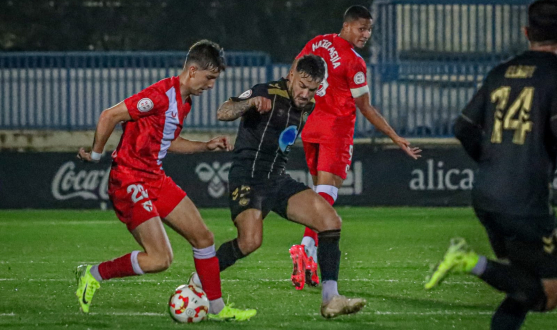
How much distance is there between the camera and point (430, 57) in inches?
692

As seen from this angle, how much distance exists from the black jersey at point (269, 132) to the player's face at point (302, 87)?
0.61 ft

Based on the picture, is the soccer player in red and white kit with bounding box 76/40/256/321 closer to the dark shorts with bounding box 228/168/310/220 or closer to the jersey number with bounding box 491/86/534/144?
the dark shorts with bounding box 228/168/310/220

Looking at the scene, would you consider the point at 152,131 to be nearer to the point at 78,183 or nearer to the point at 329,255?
the point at 329,255

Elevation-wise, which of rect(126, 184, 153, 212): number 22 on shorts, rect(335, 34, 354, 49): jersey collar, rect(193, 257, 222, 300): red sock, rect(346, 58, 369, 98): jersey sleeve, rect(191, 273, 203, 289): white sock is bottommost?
rect(191, 273, 203, 289): white sock

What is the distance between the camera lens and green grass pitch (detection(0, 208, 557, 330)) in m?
5.95

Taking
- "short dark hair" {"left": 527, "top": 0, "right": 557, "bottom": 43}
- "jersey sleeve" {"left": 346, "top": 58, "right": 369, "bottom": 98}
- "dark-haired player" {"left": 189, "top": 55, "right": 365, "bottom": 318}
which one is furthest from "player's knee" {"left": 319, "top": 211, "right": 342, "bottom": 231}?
"short dark hair" {"left": 527, "top": 0, "right": 557, "bottom": 43}

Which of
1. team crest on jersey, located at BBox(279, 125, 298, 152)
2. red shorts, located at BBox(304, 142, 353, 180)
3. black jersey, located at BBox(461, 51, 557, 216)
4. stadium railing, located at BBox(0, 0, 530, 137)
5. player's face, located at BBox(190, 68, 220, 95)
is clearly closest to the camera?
black jersey, located at BBox(461, 51, 557, 216)

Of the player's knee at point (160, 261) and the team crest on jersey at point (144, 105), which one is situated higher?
the team crest on jersey at point (144, 105)

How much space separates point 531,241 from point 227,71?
1198 centimetres

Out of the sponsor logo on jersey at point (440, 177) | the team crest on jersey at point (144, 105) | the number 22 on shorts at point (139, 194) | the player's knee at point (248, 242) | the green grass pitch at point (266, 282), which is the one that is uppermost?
the team crest on jersey at point (144, 105)

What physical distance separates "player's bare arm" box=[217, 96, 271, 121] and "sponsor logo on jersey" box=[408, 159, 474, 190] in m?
8.65

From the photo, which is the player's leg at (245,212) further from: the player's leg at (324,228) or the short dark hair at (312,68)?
the short dark hair at (312,68)

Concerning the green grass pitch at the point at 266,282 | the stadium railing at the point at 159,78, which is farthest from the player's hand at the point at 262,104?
the stadium railing at the point at 159,78

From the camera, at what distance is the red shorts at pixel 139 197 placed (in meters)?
6.02
